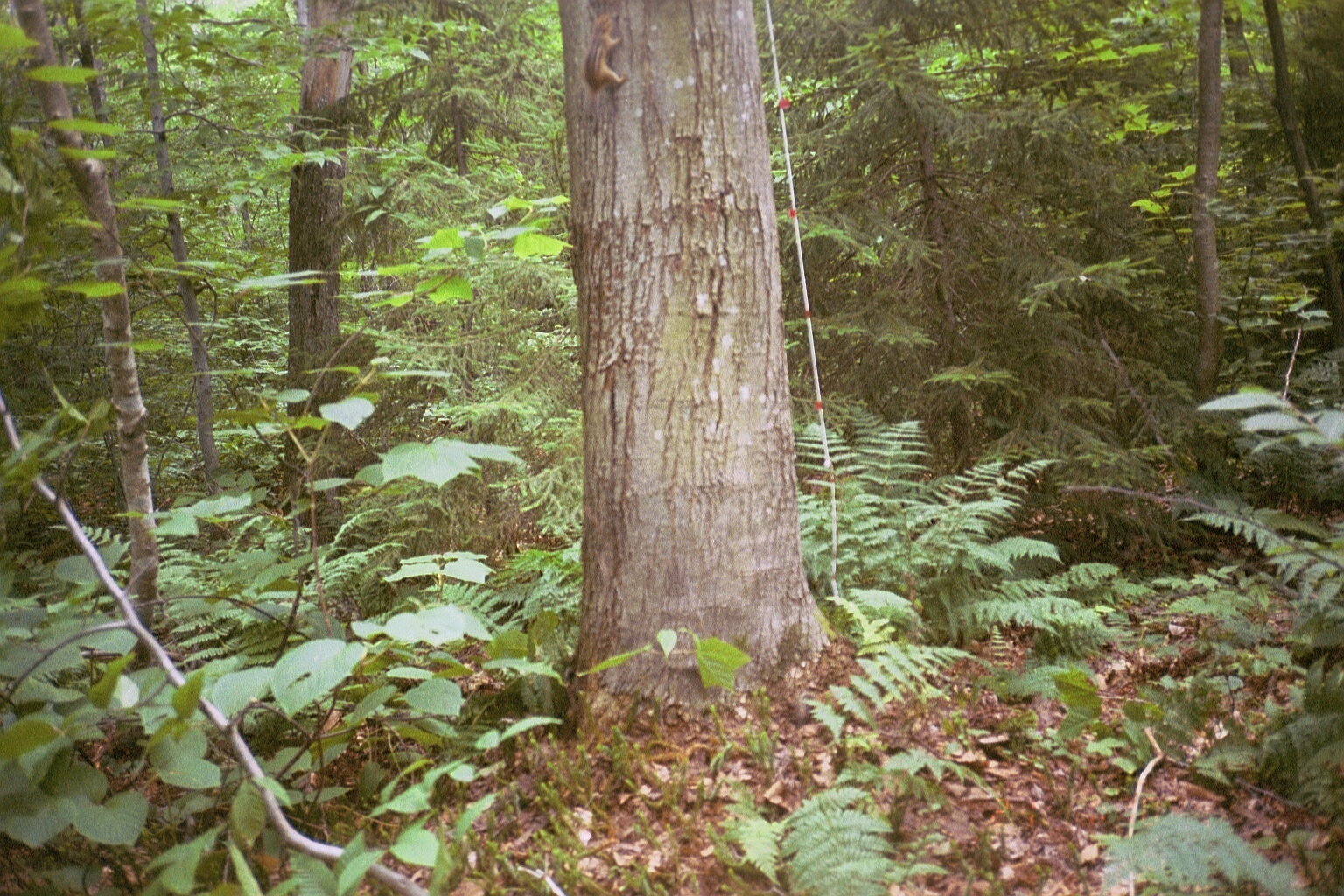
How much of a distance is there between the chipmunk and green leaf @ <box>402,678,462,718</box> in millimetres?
2191

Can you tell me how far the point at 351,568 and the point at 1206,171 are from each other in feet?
20.0

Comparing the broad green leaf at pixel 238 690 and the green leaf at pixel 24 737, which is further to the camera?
the broad green leaf at pixel 238 690

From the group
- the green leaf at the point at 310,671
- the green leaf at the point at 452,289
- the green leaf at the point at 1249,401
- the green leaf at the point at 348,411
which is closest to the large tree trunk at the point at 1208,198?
the green leaf at the point at 1249,401

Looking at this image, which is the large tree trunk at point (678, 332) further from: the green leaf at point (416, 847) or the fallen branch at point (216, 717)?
the green leaf at point (416, 847)

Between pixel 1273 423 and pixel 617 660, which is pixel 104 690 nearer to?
pixel 617 660

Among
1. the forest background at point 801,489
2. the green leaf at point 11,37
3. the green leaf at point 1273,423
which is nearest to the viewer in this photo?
the green leaf at point 11,37

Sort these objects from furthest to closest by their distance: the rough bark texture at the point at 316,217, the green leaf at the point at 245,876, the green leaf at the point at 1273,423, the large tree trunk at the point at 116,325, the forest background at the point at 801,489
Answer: the rough bark texture at the point at 316,217, the large tree trunk at the point at 116,325, the forest background at the point at 801,489, the green leaf at the point at 1273,423, the green leaf at the point at 245,876

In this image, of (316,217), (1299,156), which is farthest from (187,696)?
(1299,156)

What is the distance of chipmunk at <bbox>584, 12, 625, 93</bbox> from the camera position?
9.30 feet

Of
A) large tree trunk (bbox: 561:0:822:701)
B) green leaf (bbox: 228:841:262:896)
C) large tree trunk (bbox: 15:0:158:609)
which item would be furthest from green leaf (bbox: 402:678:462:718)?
large tree trunk (bbox: 15:0:158:609)

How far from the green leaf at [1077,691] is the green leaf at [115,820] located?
9.66ft

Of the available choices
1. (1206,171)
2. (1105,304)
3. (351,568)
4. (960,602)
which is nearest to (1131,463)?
(1105,304)

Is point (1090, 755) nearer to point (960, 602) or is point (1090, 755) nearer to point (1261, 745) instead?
point (1261, 745)

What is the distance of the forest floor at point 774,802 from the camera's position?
2348 mm
